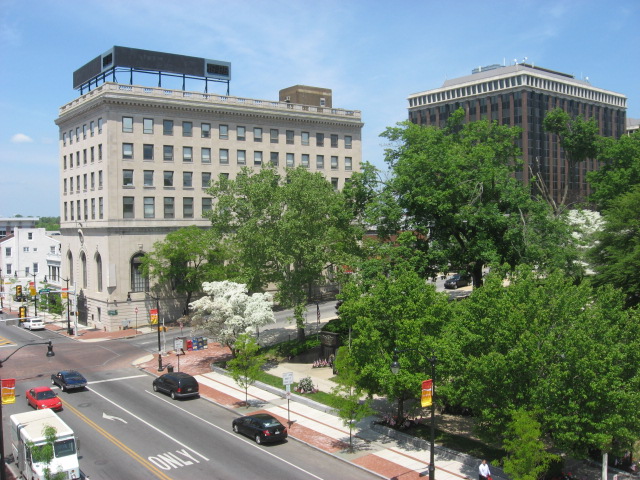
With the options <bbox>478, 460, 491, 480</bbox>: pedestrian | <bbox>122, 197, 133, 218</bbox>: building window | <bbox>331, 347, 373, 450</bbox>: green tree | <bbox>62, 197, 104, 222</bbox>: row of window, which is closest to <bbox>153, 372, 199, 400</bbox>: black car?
<bbox>331, 347, 373, 450</bbox>: green tree

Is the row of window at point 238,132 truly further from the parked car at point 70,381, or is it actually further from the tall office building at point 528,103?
the tall office building at point 528,103

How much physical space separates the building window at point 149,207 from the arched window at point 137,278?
4818 millimetres

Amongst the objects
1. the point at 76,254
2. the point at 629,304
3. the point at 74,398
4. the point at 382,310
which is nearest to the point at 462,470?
the point at 382,310

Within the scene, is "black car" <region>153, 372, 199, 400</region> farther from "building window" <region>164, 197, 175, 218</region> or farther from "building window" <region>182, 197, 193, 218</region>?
"building window" <region>182, 197, 193, 218</region>

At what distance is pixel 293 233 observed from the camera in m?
46.0

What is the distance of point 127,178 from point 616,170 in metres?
53.5

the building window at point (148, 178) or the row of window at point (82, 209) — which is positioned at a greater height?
the building window at point (148, 178)

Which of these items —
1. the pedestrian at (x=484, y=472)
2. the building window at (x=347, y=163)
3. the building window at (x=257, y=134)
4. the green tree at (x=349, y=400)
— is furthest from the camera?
the building window at (x=347, y=163)

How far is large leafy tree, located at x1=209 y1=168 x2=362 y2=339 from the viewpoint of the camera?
4619cm

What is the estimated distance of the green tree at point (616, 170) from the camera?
57125 mm

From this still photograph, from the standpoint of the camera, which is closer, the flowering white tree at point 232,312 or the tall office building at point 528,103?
the flowering white tree at point 232,312

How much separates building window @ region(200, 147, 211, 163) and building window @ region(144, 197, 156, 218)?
8.08m

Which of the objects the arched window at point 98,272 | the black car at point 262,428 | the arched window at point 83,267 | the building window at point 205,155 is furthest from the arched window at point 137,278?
the black car at point 262,428

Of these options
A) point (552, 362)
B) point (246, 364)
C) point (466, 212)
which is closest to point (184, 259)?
point (246, 364)
